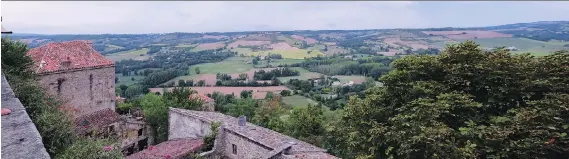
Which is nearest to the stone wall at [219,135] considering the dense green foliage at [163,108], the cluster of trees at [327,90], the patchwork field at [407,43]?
the dense green foliage at [163,108]

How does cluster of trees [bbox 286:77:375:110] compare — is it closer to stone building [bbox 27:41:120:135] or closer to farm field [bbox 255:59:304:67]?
farm field [bbox 255:59:304:67]

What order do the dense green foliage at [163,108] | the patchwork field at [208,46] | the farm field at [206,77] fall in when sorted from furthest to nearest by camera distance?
the patchwork field at [208,46]
the farm field at [206,77]
the dense green foliage at [163,108]

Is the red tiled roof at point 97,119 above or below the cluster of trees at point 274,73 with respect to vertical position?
above

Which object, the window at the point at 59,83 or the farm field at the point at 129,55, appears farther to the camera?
the farm field at the point at 129,55

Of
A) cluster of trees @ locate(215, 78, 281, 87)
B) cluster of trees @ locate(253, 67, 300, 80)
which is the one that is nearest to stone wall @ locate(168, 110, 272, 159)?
cluster of trees @ locate(215, 78, 281, 87)

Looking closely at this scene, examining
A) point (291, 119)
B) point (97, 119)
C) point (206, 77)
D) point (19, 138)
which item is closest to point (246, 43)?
point (206, 77)

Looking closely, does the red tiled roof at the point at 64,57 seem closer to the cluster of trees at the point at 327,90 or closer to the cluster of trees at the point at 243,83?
the cluster of trees at the point at 327,90

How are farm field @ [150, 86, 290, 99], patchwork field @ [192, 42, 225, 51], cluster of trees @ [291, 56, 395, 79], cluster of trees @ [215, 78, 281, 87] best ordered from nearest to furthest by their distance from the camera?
farm field @ [150, 86, 290, 99], cluster of trees @ [215, 78, 281, 87], cluster of trees @ [291, 56, 395, 79], patchwork field @ [192, 42, 225, 51]

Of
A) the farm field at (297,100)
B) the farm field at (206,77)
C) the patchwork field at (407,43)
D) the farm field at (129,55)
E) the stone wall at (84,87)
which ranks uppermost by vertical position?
the stone wall at (84,87)
